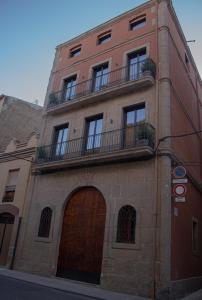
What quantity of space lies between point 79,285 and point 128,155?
16.1 ft

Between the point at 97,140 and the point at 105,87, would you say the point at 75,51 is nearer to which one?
the point at 105,87

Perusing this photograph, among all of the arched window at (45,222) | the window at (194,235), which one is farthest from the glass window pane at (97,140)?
the window at (194,235)

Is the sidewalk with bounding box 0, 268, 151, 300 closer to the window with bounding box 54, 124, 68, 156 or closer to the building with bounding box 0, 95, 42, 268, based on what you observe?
the building with bounding box 0, 95, 42, 268

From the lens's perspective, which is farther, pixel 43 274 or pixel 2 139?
pixel 2 139

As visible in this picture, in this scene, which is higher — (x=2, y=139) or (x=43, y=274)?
(x=2, y=139)

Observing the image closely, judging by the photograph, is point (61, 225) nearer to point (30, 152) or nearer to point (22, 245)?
point (22, 245)

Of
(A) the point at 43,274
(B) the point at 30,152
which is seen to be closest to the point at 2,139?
(B) the point at 30,152

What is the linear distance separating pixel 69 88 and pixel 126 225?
854cm

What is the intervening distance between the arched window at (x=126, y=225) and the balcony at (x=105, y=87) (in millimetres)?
5134

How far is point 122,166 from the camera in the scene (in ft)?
34.7

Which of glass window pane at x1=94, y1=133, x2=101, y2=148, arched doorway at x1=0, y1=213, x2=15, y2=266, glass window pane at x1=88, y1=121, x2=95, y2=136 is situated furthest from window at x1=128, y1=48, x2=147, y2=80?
arched doorway at x1=0, y1=213, x2=15, y2=266

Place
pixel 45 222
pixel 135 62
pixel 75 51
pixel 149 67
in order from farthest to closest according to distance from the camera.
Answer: pixel 75 51 < pixel 135 62 < pixel 45 222 < pixel 149 67

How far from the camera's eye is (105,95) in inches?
490

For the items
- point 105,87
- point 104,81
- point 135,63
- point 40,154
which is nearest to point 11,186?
point 40,154
